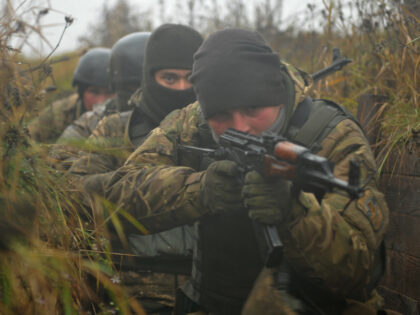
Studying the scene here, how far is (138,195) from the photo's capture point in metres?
2.54

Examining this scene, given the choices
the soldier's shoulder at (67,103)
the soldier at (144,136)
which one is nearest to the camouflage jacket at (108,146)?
the soldier at (144,136)

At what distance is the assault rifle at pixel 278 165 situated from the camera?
155 centimetres

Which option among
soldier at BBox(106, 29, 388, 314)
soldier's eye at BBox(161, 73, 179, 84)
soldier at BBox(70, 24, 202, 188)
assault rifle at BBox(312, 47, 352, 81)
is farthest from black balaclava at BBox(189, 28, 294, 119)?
soldier's eye at BBox(161, 73, 179, 84)

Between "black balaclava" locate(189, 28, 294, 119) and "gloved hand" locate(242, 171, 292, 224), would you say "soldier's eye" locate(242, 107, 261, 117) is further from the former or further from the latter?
"gloved hand" locate(242, 171, 292, 224)

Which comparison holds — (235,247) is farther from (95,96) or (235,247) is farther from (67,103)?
(67,103)

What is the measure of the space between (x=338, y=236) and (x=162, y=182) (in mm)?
959

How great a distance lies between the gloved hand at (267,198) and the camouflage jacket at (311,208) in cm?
10

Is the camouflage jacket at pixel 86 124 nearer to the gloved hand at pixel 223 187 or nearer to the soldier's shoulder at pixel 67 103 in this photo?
the soldier's shoulder at pixel 67 103

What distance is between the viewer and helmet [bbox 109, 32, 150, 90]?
15.5 ft

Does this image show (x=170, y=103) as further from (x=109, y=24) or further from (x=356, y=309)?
(x=109, y=24)

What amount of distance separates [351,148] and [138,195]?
1.10 meters

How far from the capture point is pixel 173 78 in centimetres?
366

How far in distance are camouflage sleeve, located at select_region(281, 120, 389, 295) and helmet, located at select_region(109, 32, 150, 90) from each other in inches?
121

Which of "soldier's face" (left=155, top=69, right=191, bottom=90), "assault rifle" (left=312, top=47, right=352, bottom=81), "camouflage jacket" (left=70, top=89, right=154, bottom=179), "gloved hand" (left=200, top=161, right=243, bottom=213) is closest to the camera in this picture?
"gloved hand" (left=200, top=161, right=243, bottom=213)
